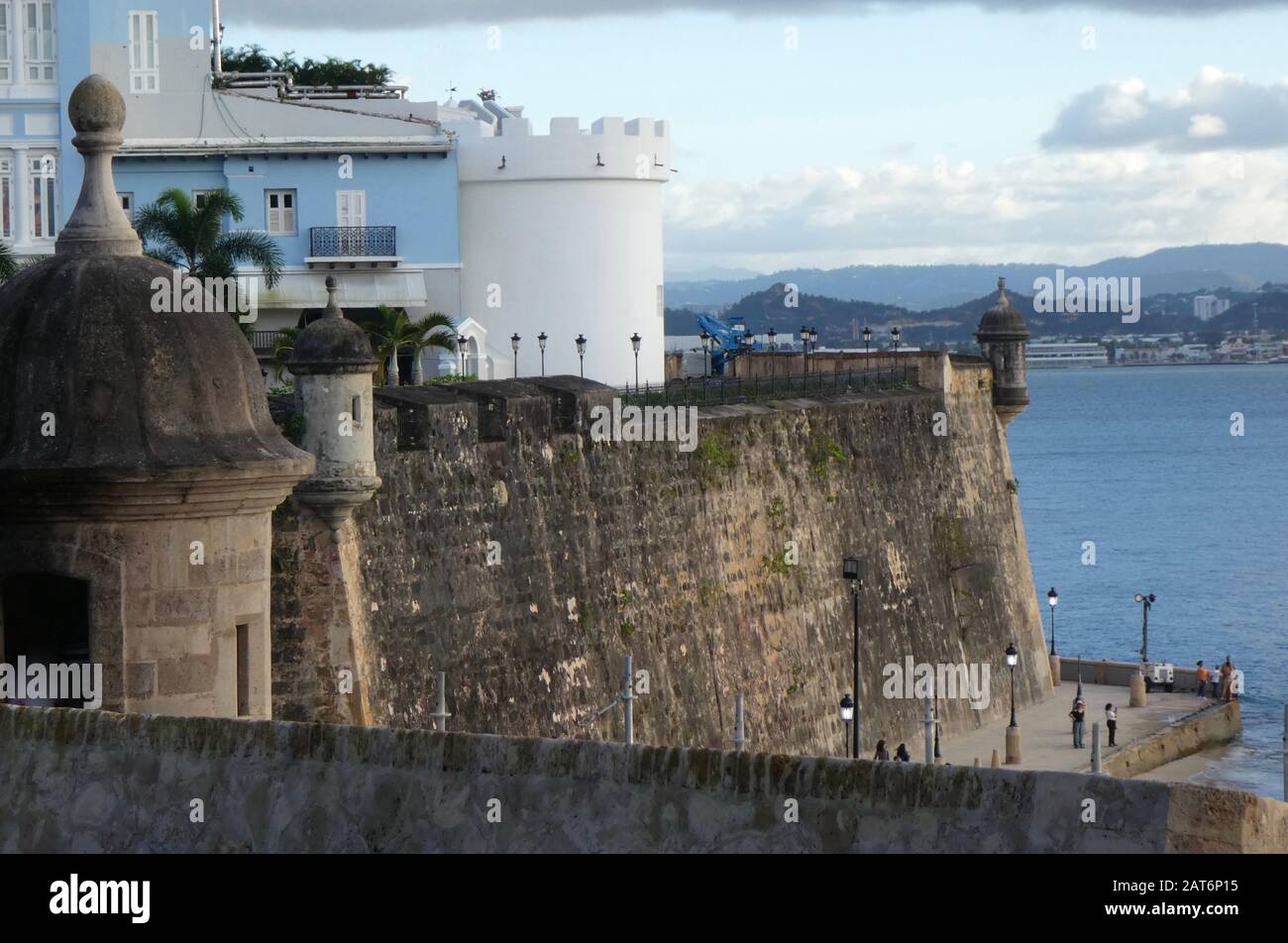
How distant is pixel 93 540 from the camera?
13484mm

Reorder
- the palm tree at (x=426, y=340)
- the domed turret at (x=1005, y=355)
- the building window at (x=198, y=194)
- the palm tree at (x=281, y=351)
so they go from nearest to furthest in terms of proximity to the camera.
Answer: the palm tree at (x=281, y=351), the palm tree at (x=426, y=340), the building window at (x=198, y=194), the domed turret at (x=1005, y=355)

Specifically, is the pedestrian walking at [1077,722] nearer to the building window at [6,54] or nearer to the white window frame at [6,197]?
the white window frame at [6,197]

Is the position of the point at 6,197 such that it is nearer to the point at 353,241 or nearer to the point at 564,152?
the point at 353,241

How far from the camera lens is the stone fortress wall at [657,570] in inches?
923

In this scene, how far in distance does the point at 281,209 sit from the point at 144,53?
355 cm

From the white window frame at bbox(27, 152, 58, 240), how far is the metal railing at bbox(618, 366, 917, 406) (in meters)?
10.5

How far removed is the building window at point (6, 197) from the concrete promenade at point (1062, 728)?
17112 mm

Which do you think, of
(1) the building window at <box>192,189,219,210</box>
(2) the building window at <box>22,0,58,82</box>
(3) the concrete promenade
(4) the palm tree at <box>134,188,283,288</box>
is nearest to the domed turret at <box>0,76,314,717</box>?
(4) the palm tree at <box>134,188,283,288</box>

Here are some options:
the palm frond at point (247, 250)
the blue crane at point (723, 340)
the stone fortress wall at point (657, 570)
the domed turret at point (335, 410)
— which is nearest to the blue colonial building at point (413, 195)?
the palm frond at point (247, 250)

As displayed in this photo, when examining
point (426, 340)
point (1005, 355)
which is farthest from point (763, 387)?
point (1005, 355)

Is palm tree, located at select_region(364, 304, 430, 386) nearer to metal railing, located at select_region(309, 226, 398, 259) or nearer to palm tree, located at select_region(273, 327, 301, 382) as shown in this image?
palm tree, located at select_region(273, 327, 301, 382)
